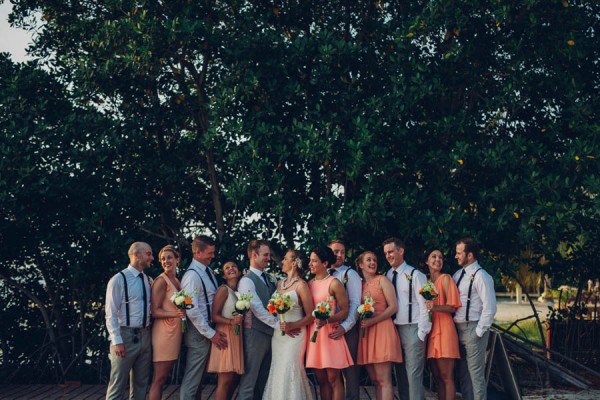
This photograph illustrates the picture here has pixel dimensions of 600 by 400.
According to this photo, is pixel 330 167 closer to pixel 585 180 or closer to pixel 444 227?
pixel 444 227

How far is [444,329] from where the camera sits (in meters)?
8.87

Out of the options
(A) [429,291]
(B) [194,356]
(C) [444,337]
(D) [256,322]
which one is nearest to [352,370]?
(C) [444,337]

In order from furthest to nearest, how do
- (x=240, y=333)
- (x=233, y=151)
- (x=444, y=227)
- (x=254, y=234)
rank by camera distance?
(x=254, y=234) < (x=233, y=151) < (x=444, y=227) < (x=240, y=333)

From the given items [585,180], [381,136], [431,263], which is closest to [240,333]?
[431,263]

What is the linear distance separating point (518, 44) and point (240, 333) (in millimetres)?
6042

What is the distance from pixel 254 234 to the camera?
12203 millimetres

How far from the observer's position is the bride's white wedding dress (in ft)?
27.6

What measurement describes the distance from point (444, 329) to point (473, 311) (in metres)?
0.40

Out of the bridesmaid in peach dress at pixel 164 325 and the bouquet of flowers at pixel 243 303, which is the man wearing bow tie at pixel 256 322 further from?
the bridesmaid in peach dress at pixel 164 325

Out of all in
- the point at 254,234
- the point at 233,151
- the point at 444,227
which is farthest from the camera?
the point at 254,234

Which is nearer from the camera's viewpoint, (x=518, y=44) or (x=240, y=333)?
(x=240, y=333)

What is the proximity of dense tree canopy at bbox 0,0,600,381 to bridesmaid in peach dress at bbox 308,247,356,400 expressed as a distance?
2.15 metres

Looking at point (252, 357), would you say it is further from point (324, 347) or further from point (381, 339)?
point (381, 339)

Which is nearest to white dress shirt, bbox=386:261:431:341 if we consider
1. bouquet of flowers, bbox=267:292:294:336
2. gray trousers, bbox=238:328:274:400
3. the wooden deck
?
bouquet of flowers, bbox=267:292:294:336
